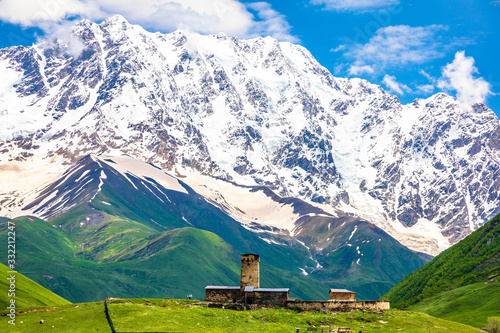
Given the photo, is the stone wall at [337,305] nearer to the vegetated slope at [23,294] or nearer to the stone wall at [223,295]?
the stone wall at [223,295]

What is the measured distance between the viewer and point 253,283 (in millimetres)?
105438

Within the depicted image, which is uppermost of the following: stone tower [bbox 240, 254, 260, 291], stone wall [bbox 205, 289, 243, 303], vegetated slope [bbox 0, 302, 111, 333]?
stone tower [bbox 240, 254, 260, 291]

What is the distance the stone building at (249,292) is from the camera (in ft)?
319

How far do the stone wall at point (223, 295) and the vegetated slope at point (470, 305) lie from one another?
6714 centimetres

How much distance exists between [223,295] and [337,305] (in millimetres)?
21790

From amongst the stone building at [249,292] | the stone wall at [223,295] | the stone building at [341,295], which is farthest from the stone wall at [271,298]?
the stone building at [341,295]

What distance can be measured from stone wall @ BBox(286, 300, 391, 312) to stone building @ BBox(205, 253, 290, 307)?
2420mm

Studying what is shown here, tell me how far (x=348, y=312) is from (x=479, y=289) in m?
102

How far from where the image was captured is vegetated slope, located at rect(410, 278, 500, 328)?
5748 inches

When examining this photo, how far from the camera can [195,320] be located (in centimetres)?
8138

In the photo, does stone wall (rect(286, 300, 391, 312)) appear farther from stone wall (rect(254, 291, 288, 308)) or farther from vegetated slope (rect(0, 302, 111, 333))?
vegetated slope (rect(0, 302, 111, 333))

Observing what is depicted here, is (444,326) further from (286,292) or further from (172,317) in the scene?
(172,317)

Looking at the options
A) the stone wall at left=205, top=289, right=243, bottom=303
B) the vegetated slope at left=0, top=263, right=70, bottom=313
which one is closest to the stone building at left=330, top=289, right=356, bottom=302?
the stone wall at left=205, top=289, right=243, bottom=303

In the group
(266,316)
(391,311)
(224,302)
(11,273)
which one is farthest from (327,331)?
(11,273)
